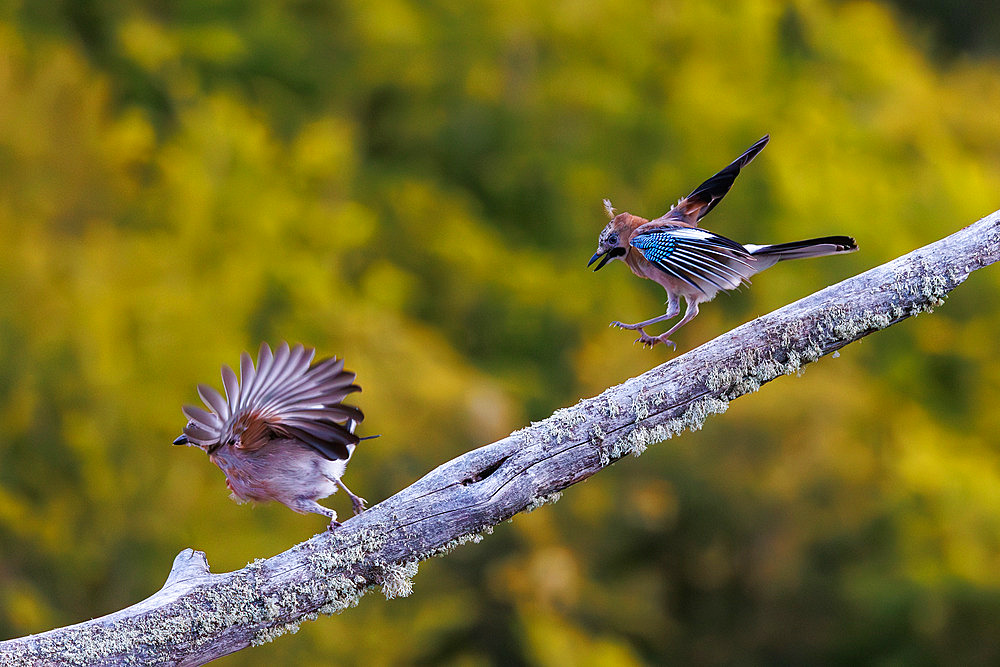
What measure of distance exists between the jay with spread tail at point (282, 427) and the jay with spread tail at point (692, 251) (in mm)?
1047

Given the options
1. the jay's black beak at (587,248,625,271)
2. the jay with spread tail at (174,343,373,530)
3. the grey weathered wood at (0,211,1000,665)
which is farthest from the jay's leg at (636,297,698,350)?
the jay with spread tail at (174,343,373,530)

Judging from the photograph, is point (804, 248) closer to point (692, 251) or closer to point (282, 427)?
point (692, 251)

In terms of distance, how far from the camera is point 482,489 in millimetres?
3021

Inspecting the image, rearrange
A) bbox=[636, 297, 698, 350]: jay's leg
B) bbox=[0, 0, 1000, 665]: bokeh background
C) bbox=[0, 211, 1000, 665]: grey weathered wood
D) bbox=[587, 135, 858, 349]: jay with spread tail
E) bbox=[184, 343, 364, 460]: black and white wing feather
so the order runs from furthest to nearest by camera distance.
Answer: bbox=[0, 0, 1000, 665]: bokeh background < bbox=[636, 297, 698, 350]: jay's leg < bbox=[587, 135, 858, 349]: jay with spread tail < bbox=[184, 343, 364, 460]: black and white wing feather < bbox=[0, 211, 1000, 665]: grey weathered wood

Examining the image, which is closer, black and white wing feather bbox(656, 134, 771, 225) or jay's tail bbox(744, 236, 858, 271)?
jay's tail bbox(744, 236, 858, 271)

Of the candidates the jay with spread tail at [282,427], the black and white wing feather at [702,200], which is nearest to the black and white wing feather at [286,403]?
the jay with spread tail at [282,427]

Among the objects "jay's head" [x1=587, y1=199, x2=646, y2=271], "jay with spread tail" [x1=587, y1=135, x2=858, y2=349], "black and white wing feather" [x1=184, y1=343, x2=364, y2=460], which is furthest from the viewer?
"jay's head" [x1=587, y1=199, x2=646, y2=271]

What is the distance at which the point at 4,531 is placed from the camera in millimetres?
8320

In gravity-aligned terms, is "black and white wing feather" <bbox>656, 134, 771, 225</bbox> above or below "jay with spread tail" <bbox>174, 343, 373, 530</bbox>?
above

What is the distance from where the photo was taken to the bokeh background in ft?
29.0

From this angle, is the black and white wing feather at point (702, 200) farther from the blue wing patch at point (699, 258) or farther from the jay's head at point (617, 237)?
the blue wing patch at point (699, 258)

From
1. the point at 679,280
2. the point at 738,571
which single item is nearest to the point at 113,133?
the point at 738,571

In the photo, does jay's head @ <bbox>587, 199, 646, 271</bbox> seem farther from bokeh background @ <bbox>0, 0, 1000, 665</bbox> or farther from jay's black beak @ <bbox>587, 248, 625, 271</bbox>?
bokeh background @ <bbox>0, 0, 1000, 665</bbox>

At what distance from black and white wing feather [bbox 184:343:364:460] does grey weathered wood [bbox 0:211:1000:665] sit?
12.9 inches
